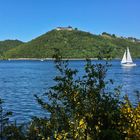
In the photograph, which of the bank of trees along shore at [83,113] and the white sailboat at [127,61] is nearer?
the bank of trees along shore at [83,113]

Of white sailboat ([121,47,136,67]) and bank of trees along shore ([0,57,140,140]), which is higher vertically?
bank of trees along shore ([0,57,140,140])

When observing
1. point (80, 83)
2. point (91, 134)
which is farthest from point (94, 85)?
point (91, 134)

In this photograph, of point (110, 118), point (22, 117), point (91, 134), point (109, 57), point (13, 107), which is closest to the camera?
point (91, 134)

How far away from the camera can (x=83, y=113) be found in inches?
430

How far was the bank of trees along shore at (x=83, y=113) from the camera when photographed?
1041 cm

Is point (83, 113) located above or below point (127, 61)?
above

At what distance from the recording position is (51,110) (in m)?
11.5

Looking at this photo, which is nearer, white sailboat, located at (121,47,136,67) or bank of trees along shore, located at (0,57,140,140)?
bank of trees along shore, located at (0,57,140,140)

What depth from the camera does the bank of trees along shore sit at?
10406 mm

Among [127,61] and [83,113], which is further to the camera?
[127,61]

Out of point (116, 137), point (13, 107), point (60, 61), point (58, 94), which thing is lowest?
point (13, 107)

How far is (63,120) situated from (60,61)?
1654mm

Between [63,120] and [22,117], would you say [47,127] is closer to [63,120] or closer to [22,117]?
[63,120]

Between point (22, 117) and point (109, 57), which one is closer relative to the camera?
point (109, 57)
